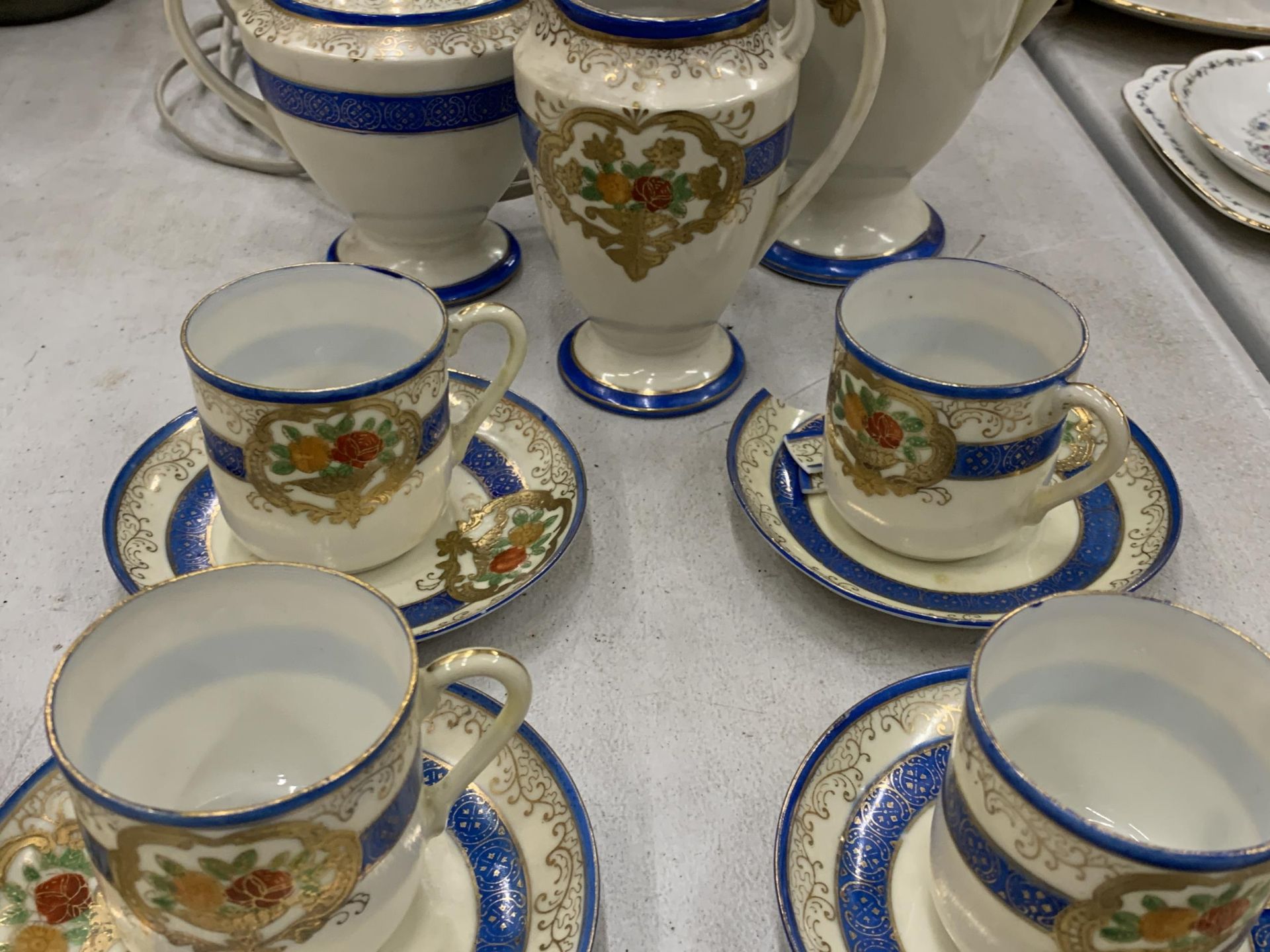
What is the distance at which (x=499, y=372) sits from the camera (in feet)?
1.77

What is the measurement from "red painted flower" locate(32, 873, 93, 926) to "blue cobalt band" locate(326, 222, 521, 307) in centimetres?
43

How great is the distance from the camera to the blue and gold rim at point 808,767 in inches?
14.2

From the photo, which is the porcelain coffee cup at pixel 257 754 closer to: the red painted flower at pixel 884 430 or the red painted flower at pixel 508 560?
the red painted flower at pixel 508 560

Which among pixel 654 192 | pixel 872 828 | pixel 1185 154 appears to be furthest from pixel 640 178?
pixel 1185 154

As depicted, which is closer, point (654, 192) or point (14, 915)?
point (14, 915)

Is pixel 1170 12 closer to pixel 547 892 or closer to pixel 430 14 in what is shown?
pixel 430 14

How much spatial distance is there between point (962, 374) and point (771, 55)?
0.19 m

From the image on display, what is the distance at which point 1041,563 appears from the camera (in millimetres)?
530

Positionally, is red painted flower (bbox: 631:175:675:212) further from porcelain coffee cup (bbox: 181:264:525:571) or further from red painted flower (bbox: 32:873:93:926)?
red painted flower (bbox: 32:873:93:926)

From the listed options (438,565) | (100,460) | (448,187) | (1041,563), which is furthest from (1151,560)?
(100,460)

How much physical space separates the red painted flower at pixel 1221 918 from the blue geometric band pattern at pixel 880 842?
3.8 inches

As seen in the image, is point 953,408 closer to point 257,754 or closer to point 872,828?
point 872,828

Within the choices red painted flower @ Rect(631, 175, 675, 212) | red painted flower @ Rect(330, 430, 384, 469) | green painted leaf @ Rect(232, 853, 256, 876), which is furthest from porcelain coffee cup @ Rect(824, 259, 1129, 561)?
green painted leaf @ Rect(232, 853, 256, 876)

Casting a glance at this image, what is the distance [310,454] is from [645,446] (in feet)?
0.74
